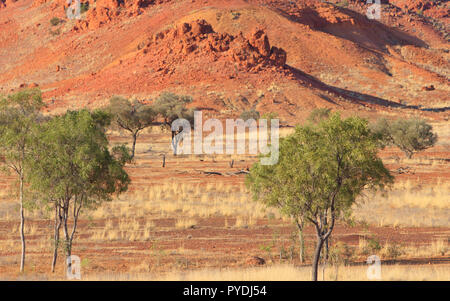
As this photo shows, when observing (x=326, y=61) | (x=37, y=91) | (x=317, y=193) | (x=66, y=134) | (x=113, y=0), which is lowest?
(x=317, y=193)

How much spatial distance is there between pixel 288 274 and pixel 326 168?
246 centimetres

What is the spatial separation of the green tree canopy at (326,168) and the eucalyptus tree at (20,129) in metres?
6.06

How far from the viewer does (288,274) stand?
12875 millimetres

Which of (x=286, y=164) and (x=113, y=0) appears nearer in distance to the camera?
(x=286, y=164)

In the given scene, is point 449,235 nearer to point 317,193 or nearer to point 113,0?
point 317,193

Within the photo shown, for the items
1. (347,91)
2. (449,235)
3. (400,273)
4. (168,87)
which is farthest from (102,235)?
(347,91)

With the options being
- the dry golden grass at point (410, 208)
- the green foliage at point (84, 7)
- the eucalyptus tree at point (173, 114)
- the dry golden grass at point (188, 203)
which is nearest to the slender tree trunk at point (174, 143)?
the eucalyptus tree at point (173, 114)

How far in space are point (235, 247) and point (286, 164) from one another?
5375 millimetres

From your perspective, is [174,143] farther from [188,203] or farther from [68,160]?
[68,160]

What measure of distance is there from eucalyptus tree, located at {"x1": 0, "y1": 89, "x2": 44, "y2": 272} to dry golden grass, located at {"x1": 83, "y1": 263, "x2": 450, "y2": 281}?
3.22 metres

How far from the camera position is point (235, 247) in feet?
57.5

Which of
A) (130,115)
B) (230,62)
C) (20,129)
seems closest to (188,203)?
(20,129)

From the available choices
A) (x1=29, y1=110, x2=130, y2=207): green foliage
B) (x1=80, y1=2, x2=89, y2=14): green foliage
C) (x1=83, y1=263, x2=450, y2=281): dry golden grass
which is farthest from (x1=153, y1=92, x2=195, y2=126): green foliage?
(x1=80, y1=2, x2=89, y2=14): green foliage

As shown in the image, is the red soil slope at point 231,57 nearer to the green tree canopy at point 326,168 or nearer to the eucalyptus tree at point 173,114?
the eucalyptus tree at point 173,114
